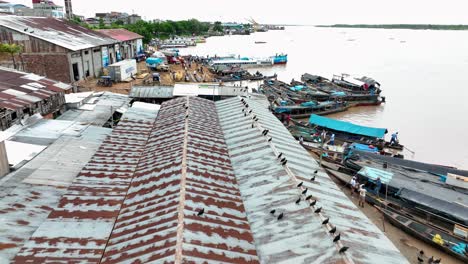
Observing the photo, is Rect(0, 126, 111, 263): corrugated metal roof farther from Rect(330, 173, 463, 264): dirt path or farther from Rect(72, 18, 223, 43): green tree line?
Rect(72, 18, 223, 43): green tree line

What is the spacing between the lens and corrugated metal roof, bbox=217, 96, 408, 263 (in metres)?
8.63

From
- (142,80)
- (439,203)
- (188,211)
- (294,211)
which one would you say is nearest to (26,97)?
(188,211)

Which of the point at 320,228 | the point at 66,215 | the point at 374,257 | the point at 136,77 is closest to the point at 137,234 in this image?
the point at 66,215

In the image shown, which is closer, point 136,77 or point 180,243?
point 180,243

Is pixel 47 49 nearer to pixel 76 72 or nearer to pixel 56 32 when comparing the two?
pixel 76 72

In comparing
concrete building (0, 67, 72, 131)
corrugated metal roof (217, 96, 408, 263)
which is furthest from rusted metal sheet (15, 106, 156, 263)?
concrete building (0, 67, 72, 131)

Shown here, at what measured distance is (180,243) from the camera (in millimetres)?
8234

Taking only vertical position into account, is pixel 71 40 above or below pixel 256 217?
above

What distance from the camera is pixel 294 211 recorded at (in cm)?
1024

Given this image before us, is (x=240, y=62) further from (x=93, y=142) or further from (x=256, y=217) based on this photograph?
(x=256, y=217)

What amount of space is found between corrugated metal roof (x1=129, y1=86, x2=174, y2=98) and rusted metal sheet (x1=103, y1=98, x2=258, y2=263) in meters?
11.1

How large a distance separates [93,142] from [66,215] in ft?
20.5

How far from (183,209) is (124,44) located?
46.1 meters

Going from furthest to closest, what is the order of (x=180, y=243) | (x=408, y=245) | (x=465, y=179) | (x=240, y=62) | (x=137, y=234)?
(x=240, y=62) → (x=465, y=179) → (x=408, y=245) → (x=137, y=234) → (x=180, y=243)
